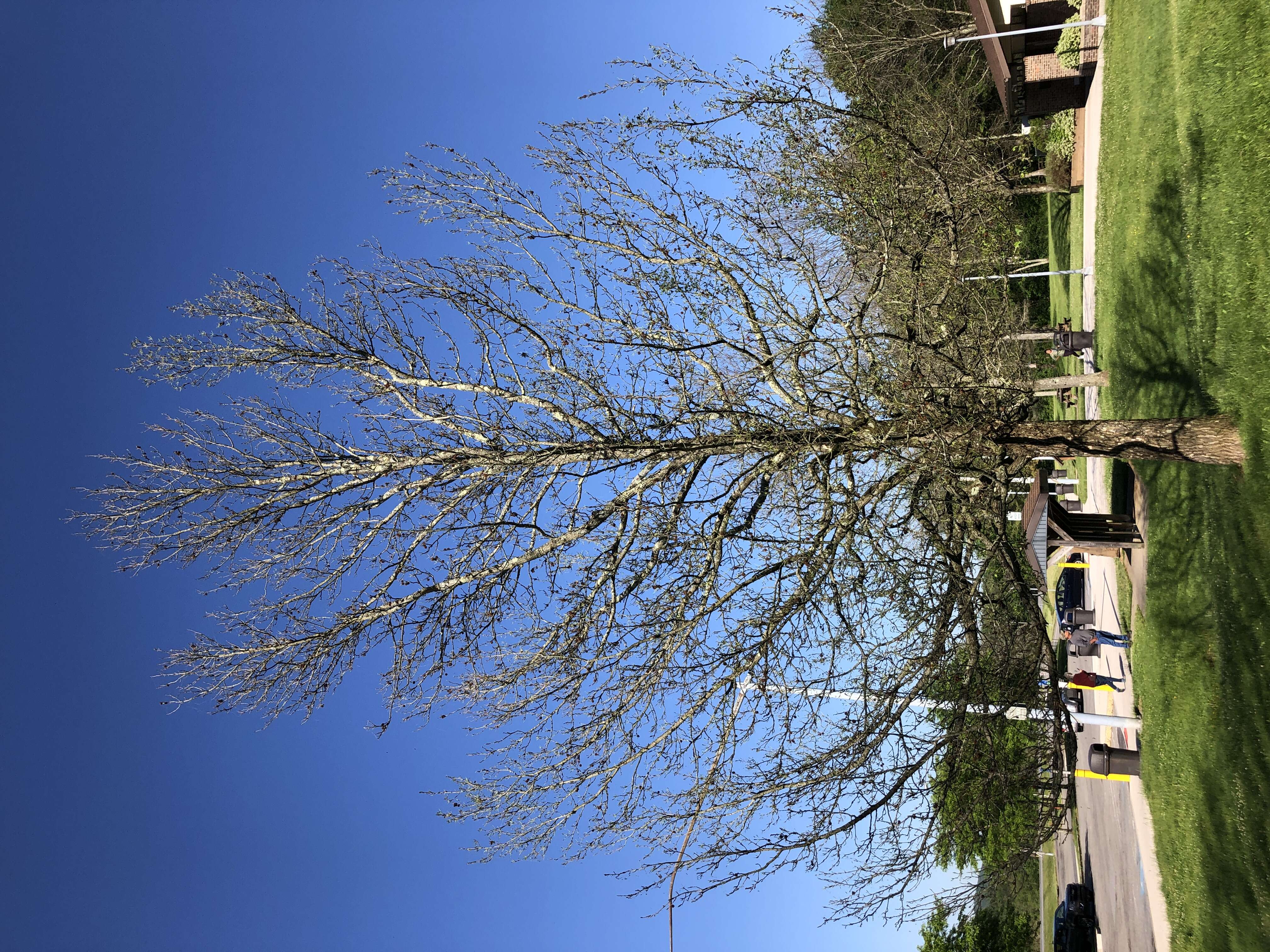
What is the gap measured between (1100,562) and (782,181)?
35.2ft

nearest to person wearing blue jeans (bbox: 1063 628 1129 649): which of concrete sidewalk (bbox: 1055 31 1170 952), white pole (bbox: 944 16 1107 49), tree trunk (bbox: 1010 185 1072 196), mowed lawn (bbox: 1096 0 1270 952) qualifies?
concrete sidewalk (bbox: 1055 31 1170 952)

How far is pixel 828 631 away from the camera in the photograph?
28.5 ft

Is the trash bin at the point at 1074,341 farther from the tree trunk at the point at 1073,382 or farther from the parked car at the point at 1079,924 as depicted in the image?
the parked car at the point at 1079,924

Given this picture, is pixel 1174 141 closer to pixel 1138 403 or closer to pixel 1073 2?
pixel 1138 403

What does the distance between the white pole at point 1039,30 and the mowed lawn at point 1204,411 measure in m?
1.95

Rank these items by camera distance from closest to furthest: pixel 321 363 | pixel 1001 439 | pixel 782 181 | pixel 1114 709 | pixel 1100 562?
pixel 1001 439
pixel 321 363
pixel 782 181
pixel 1114 709
pixel 1100 562

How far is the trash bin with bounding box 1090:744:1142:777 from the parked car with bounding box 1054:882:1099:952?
26.1ft

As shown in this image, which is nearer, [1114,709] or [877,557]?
[877,557]

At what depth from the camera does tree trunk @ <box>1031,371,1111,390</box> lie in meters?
12.1

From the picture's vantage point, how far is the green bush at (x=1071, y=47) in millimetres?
16734

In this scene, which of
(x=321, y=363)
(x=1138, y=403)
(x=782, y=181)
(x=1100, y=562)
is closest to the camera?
(x=321, y=363)

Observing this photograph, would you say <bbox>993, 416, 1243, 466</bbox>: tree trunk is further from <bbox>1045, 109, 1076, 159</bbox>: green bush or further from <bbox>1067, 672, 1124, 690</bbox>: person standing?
<bbox>1045, 109, 1076, 159</bbox>: green bush

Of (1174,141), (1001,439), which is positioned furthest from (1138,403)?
(1001,439)

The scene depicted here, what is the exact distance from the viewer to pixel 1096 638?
14188 mm
